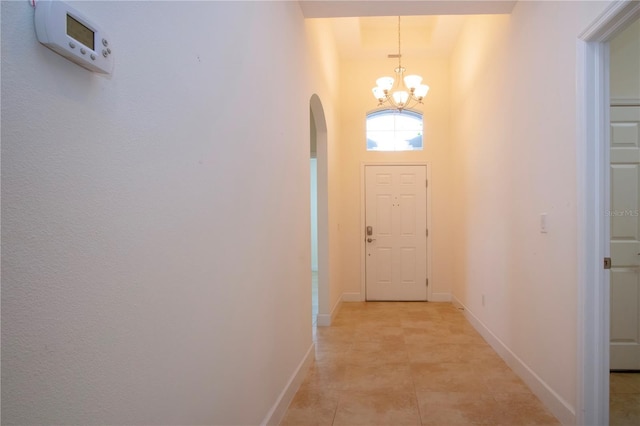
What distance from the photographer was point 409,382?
8.95 ft

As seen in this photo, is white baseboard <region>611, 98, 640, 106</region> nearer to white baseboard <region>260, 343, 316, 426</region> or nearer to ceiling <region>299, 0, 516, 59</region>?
ceiling <region>299, 0, 516, 59</region>

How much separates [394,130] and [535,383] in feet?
12.8

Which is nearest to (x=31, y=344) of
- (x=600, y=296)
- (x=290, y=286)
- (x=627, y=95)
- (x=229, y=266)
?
(x=229, y=266)

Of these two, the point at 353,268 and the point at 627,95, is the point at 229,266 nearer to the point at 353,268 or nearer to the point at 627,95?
the point at 627,95

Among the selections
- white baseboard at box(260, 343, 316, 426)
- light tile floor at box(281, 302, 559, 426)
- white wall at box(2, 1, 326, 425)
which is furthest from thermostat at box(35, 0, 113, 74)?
light tile floor at box(281, 302, 559, 426)

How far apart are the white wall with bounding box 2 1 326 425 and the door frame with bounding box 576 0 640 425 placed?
172cm

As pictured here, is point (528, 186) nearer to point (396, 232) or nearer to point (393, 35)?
point (396, 232)

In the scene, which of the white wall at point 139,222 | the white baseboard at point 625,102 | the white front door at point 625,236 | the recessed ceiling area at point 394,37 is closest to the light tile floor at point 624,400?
the white front door at point 625,236

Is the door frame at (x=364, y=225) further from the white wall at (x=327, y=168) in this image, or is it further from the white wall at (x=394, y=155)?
the white wall at (x=327, y=168)

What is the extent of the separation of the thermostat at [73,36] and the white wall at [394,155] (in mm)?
4773

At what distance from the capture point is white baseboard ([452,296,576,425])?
211cm

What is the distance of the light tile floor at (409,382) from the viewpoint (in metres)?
2.26

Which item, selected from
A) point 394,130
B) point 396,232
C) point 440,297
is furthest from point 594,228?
point 394,130

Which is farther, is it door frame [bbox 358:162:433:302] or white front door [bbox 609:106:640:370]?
door frame [bbox 358:162:433:302]
